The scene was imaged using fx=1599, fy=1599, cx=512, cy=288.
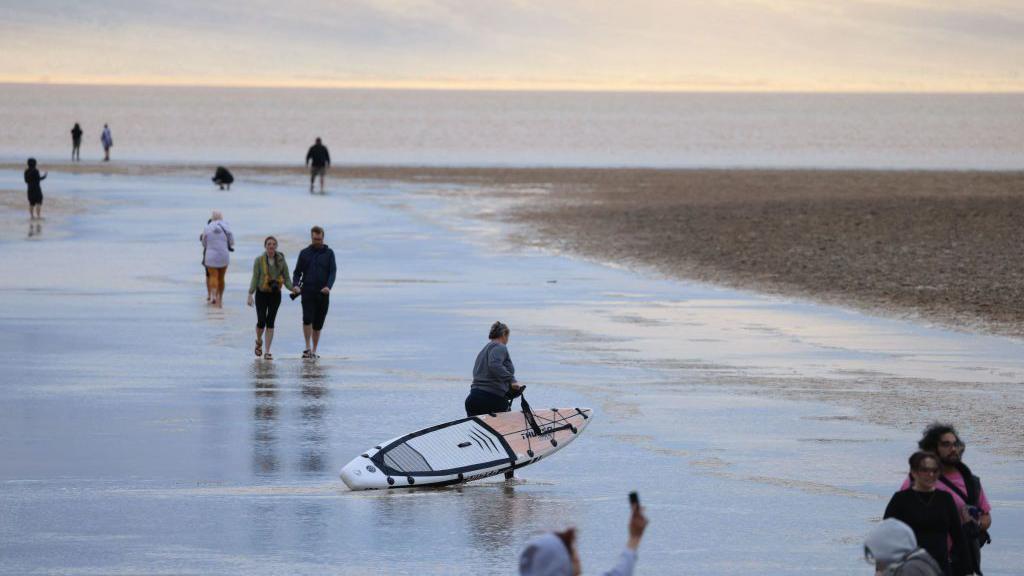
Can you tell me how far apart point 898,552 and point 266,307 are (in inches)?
531

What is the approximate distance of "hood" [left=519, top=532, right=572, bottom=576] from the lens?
6.71m

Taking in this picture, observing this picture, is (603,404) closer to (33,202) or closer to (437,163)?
(33,202)

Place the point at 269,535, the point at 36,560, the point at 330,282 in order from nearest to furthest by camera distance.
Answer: the point at 36,560 → the point at 269,535 → the point at 330,282

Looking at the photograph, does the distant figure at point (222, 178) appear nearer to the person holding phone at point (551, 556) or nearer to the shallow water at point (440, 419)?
the shallow water at point (440, 419)

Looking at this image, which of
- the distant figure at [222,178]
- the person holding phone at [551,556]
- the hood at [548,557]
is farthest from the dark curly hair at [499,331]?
the distant figure at [222,178]

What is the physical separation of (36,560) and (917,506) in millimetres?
5871

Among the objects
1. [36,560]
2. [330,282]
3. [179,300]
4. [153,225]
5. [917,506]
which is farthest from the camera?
[153,225]

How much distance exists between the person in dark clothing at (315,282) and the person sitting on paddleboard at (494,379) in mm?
6212

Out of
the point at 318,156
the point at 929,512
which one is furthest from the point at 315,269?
the point at 318,156

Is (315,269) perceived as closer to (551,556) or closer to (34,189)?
(551,556)

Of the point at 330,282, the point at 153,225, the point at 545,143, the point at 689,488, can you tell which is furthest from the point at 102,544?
the point at 545,143

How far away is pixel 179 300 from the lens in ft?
85.4

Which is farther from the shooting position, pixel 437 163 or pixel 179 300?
pixel 437 163

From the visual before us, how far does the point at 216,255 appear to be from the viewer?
25.1 meters
